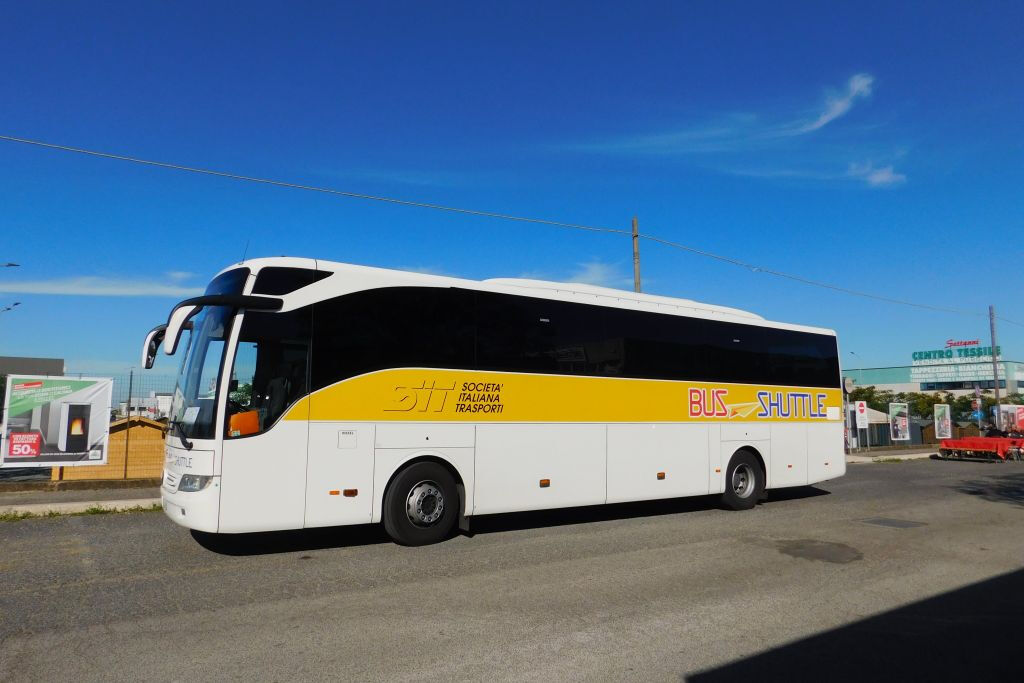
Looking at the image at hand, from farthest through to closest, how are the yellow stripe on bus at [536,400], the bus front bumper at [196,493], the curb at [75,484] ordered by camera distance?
the curb at [75,484] → the yellow stripe on bus at [536,400] → the bus front bumper at [196,493]

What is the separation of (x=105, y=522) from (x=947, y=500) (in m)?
15.7

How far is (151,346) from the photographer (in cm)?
843

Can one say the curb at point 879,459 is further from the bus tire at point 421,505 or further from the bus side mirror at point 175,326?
the bus side mirror at point 175,326

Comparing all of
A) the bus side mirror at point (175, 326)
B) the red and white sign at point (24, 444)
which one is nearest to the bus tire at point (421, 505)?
the bus side mirror at point (175, 326)

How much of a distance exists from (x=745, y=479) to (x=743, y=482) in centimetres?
8

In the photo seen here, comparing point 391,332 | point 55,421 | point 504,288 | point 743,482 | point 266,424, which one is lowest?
point 743,482

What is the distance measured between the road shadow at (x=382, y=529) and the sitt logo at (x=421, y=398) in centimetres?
189

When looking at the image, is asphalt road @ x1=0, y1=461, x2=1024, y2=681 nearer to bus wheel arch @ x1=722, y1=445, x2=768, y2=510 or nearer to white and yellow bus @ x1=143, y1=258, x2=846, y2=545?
white and yellow bus @ x1=143, y1=258, x2=846, y2=545

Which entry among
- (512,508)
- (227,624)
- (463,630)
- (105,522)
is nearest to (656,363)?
(512,508)

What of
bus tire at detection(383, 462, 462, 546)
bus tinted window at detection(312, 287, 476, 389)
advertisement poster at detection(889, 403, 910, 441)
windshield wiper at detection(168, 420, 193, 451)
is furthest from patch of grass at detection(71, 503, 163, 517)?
advertisement poster at detection(889, 403, 910, 441)

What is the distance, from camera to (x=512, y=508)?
9609 millimetres

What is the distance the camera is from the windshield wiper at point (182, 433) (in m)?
7.65

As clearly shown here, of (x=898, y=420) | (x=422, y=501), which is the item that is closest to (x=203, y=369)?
(x=422, y=501)

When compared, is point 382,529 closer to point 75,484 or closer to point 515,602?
point 515,602
